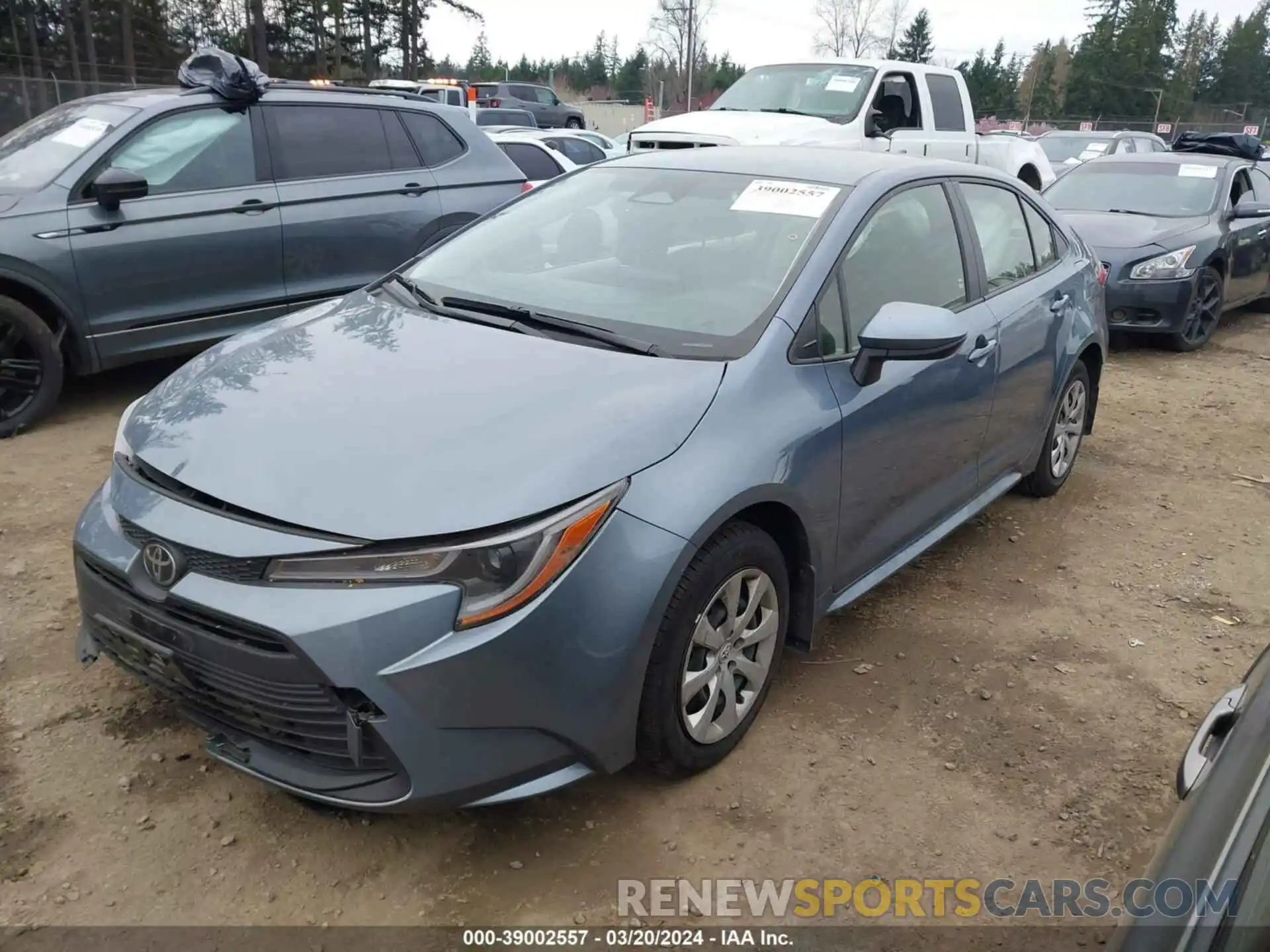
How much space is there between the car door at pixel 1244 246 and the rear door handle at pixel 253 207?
7.93 metres

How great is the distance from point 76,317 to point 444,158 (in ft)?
8.69

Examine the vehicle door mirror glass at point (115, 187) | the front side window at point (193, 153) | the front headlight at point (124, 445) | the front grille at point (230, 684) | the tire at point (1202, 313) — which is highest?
the front side window at point (193, 153)

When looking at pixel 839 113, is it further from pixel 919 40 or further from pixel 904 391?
pixel 919 40

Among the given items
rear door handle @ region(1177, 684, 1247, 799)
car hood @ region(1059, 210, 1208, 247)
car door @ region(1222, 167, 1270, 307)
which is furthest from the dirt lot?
car door @ region(1222, 167, 1270, 307)

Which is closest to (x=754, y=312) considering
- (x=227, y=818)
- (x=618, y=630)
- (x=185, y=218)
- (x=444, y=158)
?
(x=618, y=630)

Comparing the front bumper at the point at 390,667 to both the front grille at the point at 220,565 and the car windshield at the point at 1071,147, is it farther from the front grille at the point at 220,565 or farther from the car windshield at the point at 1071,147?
the car windshield at the point at 1071,147

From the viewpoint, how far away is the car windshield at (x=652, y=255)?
2.95m

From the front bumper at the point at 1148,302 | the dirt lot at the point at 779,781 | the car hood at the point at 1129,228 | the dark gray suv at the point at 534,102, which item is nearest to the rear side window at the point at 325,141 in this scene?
the dirt lot at the point at 779,781

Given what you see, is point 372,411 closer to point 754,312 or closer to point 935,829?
point 754,312

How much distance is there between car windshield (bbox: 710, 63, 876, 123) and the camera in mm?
9609

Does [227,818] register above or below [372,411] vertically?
below

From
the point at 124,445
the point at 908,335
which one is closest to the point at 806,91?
the point at 908,335

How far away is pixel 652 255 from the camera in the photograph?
3256mm

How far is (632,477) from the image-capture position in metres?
2.35
